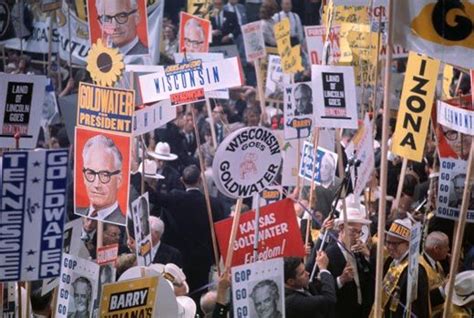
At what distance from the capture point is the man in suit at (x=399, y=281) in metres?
10.4

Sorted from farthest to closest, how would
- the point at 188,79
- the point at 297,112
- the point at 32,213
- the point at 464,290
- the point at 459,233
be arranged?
the point at 297,112 → the point at 188,79 → the point at 464,290 → the point at 459,233 → the point at 32,213

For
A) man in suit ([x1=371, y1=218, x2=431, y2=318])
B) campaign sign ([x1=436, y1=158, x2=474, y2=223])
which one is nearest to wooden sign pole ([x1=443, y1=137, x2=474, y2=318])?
man in suit ([x1=371, y1=218, x2=431, y2=318])

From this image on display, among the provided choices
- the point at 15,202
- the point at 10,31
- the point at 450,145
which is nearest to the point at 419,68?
the point at 450,145

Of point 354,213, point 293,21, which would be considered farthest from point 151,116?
point 293,21

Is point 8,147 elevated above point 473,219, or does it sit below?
above

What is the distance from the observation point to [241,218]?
31.7 feet

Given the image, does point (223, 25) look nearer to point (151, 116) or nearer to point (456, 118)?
point (151, 116)

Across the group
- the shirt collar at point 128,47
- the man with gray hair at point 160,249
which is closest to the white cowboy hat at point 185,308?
the man with gray hair at point 160,249

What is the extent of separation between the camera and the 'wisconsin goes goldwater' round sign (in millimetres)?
9383

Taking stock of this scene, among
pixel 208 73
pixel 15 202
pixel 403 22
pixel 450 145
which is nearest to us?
pixel 15 202

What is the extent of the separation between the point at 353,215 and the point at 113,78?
93.8 inches

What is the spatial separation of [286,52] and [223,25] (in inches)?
293

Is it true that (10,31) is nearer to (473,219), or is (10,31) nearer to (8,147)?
(8,147)

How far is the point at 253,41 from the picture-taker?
17.5 meters
